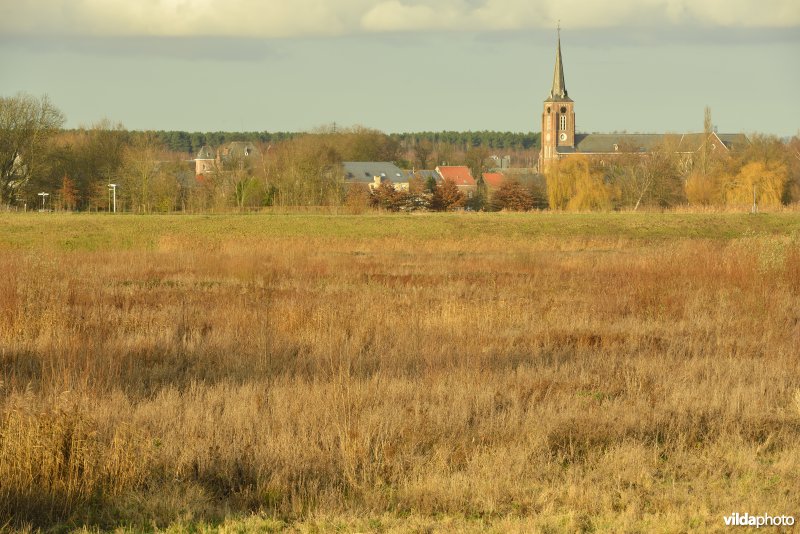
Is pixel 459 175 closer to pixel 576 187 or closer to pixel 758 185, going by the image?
pixel 576 187

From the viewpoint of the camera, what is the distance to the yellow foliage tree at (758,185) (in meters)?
65.9

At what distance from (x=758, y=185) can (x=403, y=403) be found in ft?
207

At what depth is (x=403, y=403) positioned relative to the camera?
9461mm

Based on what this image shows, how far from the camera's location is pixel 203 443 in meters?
7.97

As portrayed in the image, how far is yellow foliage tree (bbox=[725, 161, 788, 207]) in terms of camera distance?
65.9 metres

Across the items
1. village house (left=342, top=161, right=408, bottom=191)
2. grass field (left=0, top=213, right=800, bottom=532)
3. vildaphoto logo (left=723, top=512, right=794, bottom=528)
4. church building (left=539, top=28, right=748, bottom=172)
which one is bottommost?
vildaphoto logo (left=723, top=512, right=794, bottom=528)

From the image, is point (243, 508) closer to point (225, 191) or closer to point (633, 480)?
point (633, 480)

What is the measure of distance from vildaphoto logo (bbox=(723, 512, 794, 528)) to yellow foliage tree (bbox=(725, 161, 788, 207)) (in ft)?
205

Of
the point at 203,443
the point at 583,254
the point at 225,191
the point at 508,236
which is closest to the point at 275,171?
the point at 225,191

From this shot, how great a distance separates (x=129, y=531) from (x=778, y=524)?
14.9ft

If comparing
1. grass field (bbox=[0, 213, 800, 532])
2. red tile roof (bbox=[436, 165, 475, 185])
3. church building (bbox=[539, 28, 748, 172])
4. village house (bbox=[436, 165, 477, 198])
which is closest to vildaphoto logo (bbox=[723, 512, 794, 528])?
grass field (bbox=[0, 213, 800, 532])

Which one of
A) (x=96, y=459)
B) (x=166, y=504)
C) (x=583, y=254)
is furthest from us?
(x=583, y=254)

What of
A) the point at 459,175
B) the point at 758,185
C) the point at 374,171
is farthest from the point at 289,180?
the point at 459,175

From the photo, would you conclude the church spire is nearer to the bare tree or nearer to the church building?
the church building
